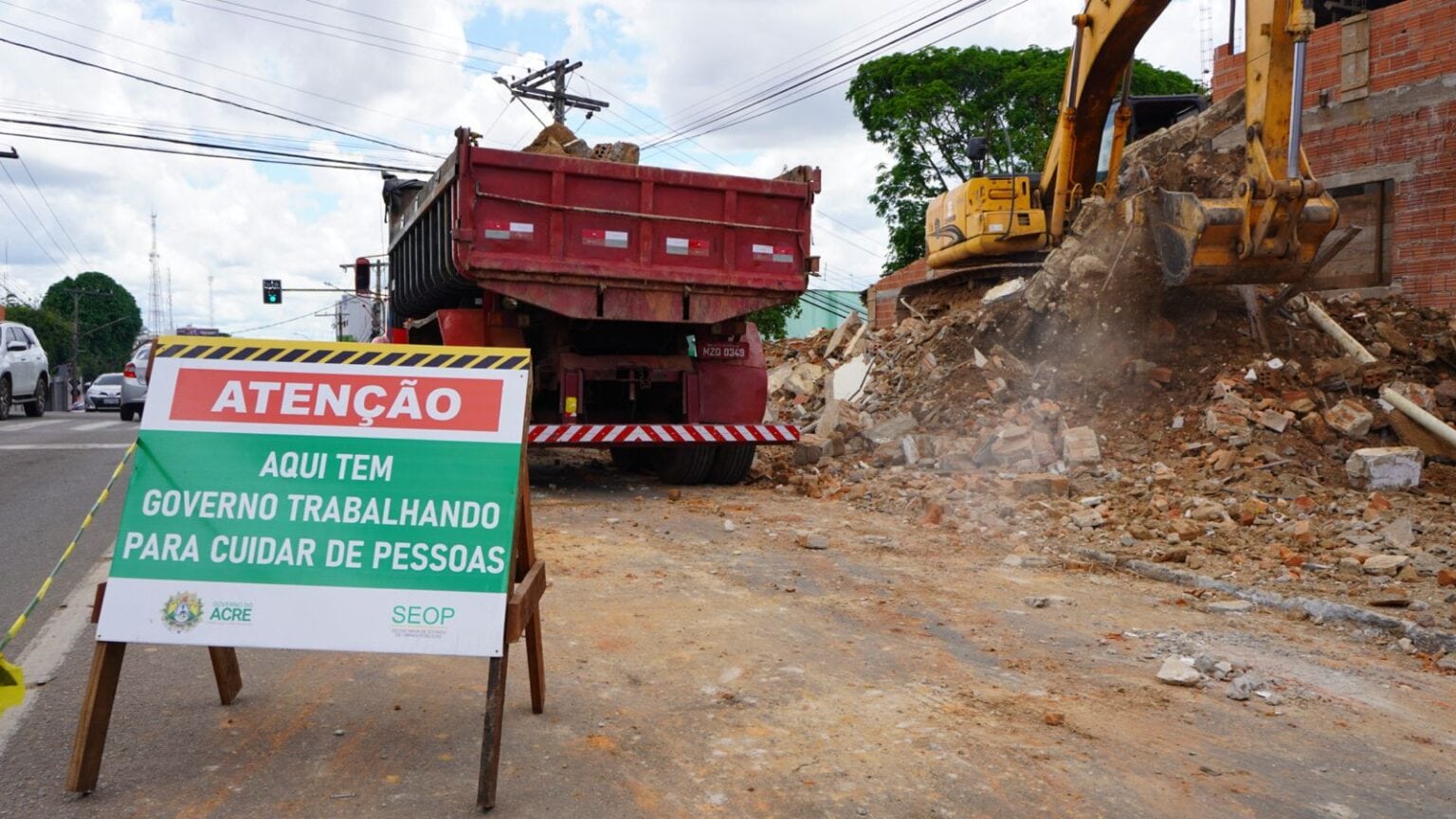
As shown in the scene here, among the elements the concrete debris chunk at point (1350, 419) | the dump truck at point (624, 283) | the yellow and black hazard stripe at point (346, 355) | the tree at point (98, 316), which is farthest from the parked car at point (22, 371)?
the tree at point (98, 316)

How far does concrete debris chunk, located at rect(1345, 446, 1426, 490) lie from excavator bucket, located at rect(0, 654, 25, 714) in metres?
8.69

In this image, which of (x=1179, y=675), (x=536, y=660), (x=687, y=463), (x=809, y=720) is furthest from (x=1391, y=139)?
(x=536, y=660)

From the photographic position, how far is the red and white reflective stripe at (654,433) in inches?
390

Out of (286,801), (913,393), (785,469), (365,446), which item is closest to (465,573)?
(365,446)

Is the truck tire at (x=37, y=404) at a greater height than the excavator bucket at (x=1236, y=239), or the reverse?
the excavator bucket at (x=1236, y=239)

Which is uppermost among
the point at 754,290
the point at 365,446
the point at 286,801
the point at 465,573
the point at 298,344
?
the point at 754,290

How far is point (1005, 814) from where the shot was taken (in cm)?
326

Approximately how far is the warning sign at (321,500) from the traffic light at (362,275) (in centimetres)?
1116

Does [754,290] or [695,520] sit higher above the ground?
[754,290]

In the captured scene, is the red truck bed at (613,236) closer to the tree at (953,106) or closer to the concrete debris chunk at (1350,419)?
the concrete debris chunk at (1350,419)

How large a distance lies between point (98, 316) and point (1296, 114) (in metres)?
91.7

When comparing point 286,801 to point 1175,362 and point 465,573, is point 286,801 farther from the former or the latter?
point 1175,362

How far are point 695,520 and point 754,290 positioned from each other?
8.37 ft

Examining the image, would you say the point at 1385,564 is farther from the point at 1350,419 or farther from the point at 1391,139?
the point at 1391,139
